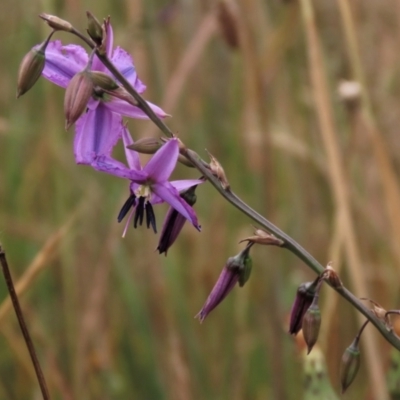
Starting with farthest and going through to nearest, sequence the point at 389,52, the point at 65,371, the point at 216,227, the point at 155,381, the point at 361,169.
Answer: the point at 389,52, the point at 361,169, the point at 216,227, the point at 65,371, the point at 155,381

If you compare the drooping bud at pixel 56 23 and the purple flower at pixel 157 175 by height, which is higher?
the drooping bud at pixel 56 23

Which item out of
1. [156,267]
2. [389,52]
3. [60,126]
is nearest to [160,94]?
[60,126]

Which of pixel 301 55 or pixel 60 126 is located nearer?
pixel 60 126

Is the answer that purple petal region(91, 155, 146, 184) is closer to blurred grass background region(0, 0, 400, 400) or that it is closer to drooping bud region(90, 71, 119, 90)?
drooping bud region(90, 71, 119, 90)

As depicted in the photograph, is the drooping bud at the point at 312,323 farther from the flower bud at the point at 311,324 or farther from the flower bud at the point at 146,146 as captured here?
the flower bud at the point at 146,146

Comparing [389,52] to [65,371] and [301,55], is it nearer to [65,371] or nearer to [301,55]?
[301,55]

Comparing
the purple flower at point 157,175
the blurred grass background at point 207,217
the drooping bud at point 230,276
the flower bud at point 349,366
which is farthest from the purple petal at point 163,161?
the blurred grass background at point 207,217

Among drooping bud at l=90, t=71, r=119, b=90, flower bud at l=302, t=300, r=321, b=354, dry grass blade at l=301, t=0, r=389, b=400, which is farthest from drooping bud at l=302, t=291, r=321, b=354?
dry grass blade at l=301, t=0, r=389, b=400

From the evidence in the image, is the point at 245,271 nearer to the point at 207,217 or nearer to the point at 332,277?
the point at 332,277
